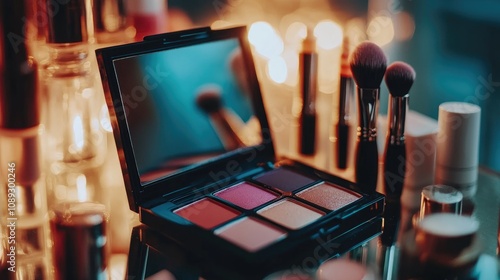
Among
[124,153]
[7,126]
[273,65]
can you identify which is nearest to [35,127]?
[7,126]

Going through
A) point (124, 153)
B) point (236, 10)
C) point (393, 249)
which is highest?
point (236, 10)

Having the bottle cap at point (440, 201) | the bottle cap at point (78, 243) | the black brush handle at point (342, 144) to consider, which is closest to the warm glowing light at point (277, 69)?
the black brush handle at point (342, 144)

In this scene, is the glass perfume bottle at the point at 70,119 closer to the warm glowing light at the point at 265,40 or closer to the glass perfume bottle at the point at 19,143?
the glass perfume bottle at the point at 19,143

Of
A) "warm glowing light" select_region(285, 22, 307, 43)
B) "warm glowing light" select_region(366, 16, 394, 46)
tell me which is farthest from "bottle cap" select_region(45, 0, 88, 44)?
"warm glowing light" select_region(366, 16, 394, 46)

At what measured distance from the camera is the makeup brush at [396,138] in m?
0.89

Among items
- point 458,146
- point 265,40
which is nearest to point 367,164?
point 458,146

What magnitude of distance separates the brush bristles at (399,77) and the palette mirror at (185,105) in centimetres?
21

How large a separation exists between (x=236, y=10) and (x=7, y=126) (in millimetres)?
997

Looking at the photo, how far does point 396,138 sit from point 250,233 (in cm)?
26

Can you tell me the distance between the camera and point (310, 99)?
1064mm

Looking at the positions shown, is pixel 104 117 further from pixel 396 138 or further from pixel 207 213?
pixel 396 138

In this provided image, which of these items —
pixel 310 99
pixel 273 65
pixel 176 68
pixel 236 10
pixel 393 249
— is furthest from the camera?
pixel 236 10

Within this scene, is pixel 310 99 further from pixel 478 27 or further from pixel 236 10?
pixel 478 27

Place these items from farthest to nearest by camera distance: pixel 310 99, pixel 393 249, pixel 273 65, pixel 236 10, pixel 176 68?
pixel 236 10, pixel 273 65, pixel 310 99, pixel 176 68, pixel 393 249
